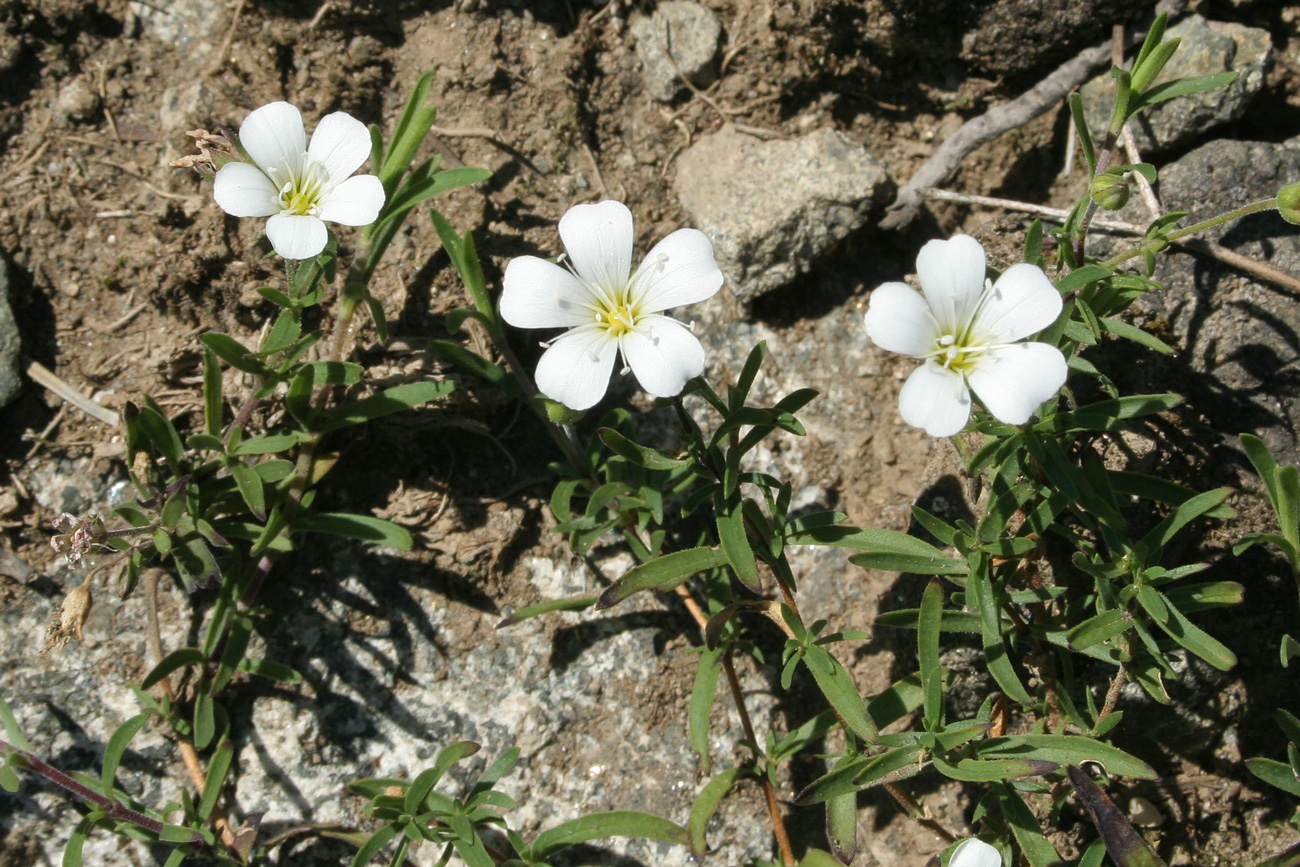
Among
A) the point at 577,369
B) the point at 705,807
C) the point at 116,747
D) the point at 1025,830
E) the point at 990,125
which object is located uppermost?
the point at 990,125

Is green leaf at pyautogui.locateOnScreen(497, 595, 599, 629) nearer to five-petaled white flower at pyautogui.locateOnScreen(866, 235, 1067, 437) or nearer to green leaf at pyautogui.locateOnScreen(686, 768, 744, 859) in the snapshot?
green leaf at pyautogui.locateOnScreen(686, 768, 744, 859)

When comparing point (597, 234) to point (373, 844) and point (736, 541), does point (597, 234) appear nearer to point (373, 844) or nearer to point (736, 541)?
point (736, 541)

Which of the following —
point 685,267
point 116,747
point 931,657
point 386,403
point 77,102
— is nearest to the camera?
point 685,267

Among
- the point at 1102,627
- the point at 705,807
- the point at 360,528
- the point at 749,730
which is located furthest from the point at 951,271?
the point at 360,528

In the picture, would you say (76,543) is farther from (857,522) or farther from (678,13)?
(678,13)

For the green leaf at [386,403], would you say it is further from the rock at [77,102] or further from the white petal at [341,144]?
the rock at [77,102]

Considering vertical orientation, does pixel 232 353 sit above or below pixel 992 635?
above

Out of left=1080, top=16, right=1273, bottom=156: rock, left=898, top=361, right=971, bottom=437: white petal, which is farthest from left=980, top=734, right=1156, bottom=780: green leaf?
left=1080, top=16, right=1273, bottom=156: rock
